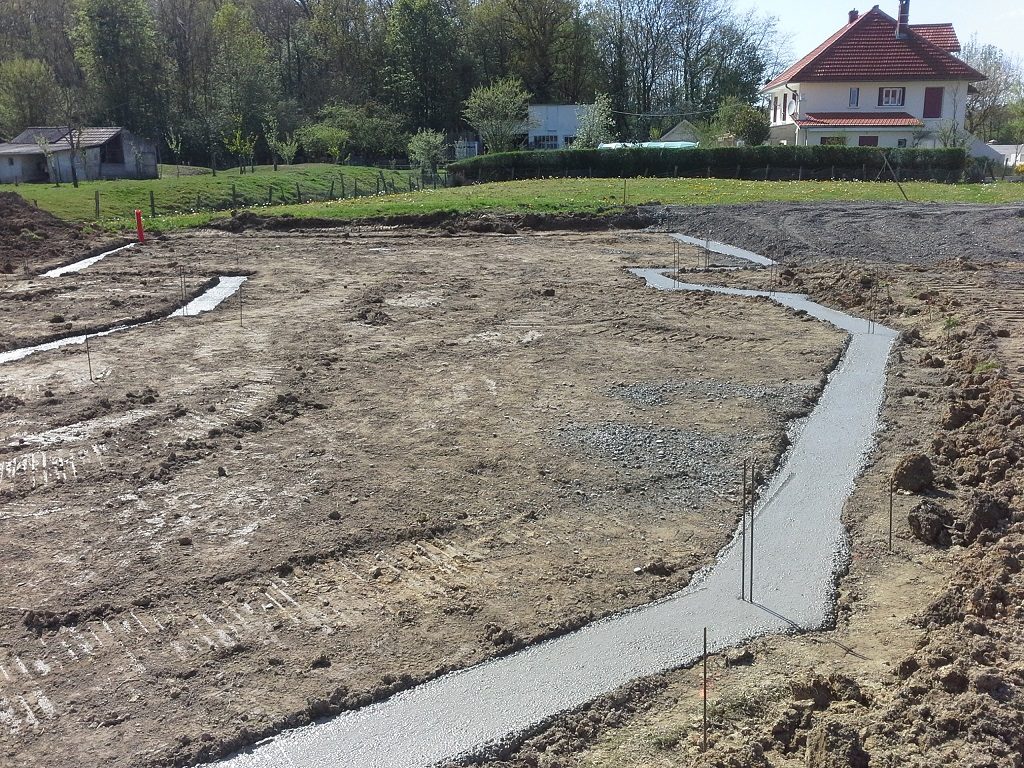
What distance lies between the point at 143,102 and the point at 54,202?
32423 millimetres

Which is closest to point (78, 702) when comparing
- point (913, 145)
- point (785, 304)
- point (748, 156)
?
point (785, 304)

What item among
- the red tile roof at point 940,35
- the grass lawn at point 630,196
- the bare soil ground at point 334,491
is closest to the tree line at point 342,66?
the red tile roof at point 940,35

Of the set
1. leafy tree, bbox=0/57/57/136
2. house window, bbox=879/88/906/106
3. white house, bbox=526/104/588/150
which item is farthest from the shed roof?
house window, bbox=879/88/906/106

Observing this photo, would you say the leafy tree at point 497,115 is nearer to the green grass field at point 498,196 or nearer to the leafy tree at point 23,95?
the green grass field at point 498,196

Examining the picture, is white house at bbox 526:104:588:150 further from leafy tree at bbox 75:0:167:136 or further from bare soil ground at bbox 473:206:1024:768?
bare soil ground at bbox 473:206:1024:768

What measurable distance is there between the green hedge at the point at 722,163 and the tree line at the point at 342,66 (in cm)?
1833

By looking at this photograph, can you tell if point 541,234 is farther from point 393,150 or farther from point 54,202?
point 393,150

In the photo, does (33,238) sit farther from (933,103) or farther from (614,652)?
(933,103)

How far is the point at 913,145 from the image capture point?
48.1 m

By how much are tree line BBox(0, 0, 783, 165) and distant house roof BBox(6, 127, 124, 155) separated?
7576 millimetres

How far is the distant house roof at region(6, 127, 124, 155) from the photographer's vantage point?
48812 millimetres

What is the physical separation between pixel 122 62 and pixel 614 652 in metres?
65.5

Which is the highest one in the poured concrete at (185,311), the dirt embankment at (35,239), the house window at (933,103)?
the house window at (933,103)

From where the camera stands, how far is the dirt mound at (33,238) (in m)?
23.4
